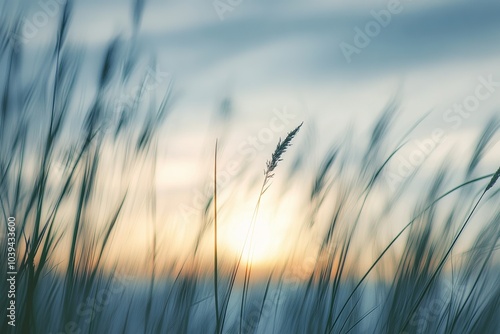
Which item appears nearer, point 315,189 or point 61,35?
point 61,35

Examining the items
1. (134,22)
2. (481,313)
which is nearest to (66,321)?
(134,22)

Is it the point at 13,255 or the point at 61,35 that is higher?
the point at 61,35

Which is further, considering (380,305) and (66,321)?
(380,305)

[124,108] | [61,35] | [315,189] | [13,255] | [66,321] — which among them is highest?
[61,35]

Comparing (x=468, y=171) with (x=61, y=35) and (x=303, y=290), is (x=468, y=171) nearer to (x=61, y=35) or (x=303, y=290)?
(x=303, y=290)

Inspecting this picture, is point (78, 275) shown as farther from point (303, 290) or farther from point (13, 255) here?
point (303, 290)

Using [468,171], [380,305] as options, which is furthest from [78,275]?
[468,171]

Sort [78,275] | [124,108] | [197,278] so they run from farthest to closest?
[197,278]
[124,108]
[78,275]

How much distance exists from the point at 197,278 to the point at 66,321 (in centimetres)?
48

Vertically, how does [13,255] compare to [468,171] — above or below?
below

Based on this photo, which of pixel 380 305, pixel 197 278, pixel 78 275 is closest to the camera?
pixel 78 275

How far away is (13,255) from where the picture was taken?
46.0 inches

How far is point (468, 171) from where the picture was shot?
65.3 inches

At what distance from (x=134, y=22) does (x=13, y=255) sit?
0.57m
